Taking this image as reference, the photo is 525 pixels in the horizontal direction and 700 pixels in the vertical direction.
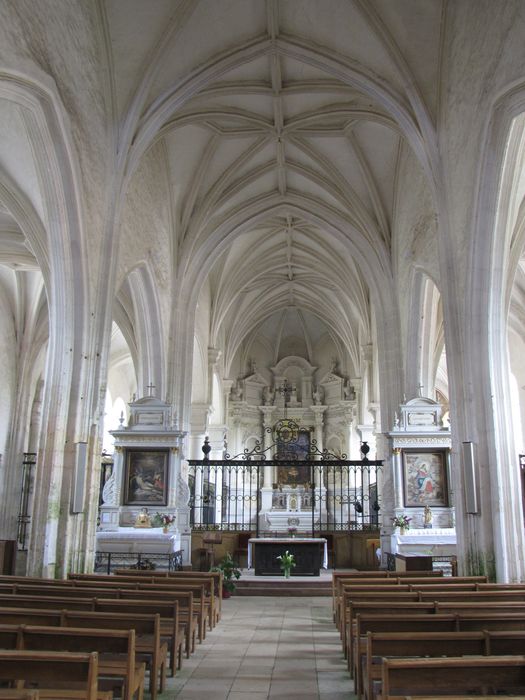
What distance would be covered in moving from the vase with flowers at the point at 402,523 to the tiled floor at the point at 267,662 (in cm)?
462

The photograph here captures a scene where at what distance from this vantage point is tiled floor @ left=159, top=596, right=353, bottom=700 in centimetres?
600

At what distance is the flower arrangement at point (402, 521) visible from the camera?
15125mm

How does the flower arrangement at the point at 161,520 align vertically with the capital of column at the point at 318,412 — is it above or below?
below

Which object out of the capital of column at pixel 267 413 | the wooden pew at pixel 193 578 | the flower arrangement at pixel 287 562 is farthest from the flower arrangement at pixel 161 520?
the capital of column at pixel 267 413

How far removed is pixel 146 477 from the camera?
1705cm

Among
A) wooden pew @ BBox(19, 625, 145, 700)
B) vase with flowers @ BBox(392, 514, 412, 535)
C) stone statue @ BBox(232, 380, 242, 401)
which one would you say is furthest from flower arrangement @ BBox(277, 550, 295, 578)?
stone statue @ BBox(232, 380, 242, 401)

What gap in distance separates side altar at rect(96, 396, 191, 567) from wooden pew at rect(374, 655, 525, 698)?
12.5 meters

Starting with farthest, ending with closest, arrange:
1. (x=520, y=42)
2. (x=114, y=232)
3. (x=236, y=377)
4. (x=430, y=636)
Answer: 1. (x=236, y=377)
2. (x=114, y=232)
3. (x=520, y=42)
4. (x=430, y=636)

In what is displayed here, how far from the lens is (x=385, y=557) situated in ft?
53.8

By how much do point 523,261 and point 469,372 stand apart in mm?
8933

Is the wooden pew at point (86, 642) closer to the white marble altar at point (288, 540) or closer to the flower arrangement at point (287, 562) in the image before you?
the flower arrangement at point (287, 562)

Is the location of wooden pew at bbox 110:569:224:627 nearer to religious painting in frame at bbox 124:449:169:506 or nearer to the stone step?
the stone step

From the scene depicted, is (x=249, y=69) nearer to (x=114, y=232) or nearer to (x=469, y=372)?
(x=114, y=232)

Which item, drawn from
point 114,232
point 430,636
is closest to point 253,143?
point 114,232
